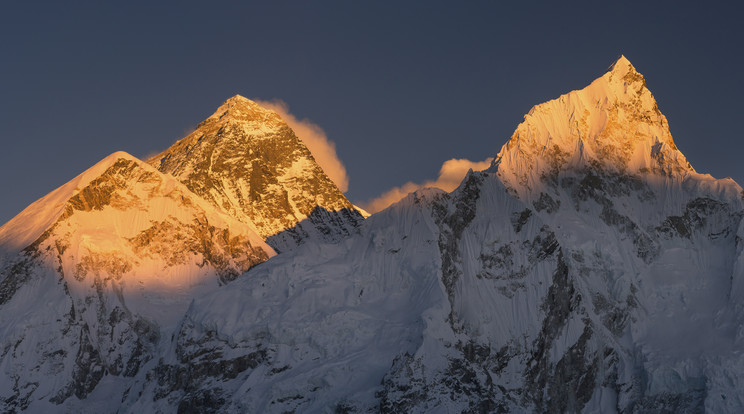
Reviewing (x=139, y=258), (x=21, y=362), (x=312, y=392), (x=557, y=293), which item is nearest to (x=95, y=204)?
(x=139, y=258)

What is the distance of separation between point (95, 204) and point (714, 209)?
346ft

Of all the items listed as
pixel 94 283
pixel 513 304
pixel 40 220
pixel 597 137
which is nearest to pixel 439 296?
pixel 513 304

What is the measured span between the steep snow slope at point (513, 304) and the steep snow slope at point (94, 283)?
52.3ft

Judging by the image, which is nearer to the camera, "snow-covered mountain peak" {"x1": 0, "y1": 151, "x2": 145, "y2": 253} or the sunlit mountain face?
the sunlit mountain face

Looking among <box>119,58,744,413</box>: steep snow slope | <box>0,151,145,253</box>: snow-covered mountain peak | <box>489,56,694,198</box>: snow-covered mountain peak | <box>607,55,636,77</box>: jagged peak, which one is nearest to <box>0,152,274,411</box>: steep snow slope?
<box>0,151,145,253</box>: snow-covered mountain peak

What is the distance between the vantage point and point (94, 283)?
18000cm

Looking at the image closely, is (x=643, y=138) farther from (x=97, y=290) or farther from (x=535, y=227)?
(x=97, y=290)

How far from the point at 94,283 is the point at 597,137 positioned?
88455 millimetres

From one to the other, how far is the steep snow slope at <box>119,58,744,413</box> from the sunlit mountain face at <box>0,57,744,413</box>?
304 mm

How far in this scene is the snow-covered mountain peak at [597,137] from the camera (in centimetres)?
18438

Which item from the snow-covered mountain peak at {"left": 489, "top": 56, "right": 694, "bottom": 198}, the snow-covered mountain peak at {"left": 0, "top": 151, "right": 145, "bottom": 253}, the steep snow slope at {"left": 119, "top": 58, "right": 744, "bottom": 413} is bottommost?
the steep snow slope at {"left": 119, "top": 58, "right": 744, "bottom": 413}

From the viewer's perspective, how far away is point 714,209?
178 meters

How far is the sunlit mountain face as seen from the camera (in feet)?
493

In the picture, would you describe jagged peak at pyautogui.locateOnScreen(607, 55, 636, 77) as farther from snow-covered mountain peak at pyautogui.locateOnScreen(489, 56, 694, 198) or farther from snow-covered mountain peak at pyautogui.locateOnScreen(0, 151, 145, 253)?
snow-covered mountain peak at pyautogui.locateOnScreen(0, 151, 145, 253)
